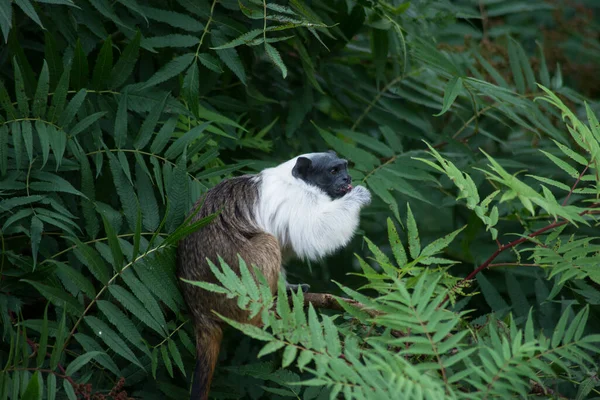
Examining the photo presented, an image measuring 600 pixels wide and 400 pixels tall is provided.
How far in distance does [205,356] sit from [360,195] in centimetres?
131

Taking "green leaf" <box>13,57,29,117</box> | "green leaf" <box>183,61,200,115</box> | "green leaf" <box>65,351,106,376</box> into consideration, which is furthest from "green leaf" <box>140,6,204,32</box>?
"green leaf" <box>65,351,106,376</box>

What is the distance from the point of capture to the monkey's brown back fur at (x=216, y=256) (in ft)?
12.8

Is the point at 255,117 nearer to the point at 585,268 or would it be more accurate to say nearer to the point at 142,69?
the point at 142,69

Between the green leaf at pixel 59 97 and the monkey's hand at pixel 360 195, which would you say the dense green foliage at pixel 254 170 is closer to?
the green leaf at pixel 59 97

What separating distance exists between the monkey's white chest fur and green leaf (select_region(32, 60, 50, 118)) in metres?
1.27

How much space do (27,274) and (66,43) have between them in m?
1.55

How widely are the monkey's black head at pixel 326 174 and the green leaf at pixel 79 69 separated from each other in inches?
50.5

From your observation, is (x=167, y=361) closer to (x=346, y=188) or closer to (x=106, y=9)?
(x=346, y=188)

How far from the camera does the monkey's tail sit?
3793 mm

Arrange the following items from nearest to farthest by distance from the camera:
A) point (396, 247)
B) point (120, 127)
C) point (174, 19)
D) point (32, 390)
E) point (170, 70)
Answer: point (32, 390) → point (396, 247) → point (120, 127) → point (170, 70) → point (174, 19)

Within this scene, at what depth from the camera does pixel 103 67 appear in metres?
4.15

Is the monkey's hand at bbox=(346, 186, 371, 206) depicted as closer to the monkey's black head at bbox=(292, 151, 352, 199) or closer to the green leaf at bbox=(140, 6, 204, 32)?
the monkey's black head at bbox=(292, 151, 352, 199)

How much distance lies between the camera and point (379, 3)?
4695mm

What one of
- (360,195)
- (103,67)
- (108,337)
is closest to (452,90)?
(360,195)
